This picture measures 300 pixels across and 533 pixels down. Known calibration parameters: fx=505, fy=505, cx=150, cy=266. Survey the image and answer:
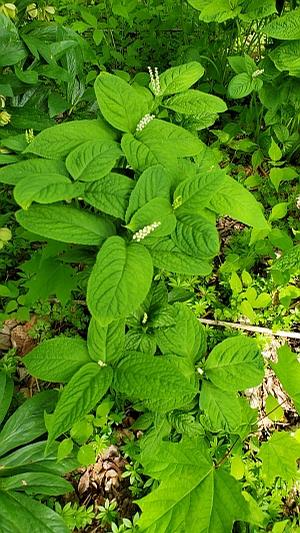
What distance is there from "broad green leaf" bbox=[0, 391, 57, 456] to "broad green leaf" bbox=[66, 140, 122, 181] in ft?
2.61

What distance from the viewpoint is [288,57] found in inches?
88.0

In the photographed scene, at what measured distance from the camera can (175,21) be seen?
10.6ft

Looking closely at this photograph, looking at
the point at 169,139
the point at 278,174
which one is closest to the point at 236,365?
the point at 169,139

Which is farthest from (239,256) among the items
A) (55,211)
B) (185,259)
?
(55,211)

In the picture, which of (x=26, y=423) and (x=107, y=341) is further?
(x=26, y=423)

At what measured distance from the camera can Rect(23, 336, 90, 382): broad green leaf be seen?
1.48m

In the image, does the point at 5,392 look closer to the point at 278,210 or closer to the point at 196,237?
the point at 196,237

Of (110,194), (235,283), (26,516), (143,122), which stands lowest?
(26,516)

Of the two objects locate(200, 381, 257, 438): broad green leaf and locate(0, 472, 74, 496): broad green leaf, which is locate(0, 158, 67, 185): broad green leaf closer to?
locate(200, 381, 257, 438): broad green leaf

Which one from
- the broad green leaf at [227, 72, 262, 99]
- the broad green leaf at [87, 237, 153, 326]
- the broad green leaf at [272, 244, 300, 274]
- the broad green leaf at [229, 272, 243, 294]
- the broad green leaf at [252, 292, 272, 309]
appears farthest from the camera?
the broad green leaf at [227, 72, 262, 99]

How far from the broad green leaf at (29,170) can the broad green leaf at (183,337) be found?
22.5 inches

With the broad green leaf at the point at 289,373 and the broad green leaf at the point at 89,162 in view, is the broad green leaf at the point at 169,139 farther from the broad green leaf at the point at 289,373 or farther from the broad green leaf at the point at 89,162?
the broad green leaf at the point at 289,373

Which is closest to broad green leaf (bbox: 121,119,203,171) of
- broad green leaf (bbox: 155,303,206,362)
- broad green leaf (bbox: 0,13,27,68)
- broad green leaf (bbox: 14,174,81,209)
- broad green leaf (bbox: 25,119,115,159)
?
broad green leaf (bbox: 25,119,115,159)

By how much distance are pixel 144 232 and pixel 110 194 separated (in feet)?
0.52
